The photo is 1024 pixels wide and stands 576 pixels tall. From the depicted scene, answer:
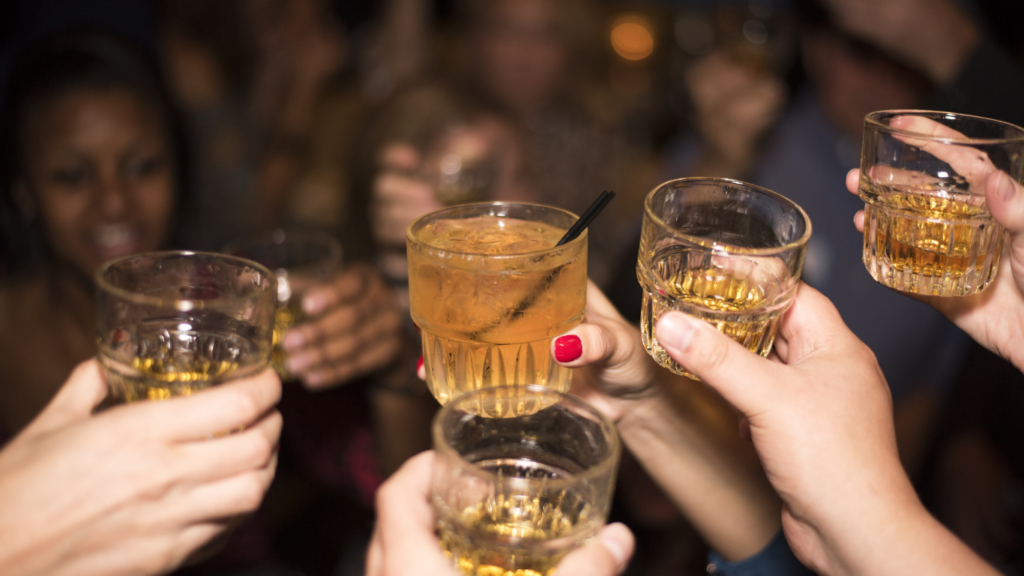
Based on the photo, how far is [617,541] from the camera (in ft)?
3.22

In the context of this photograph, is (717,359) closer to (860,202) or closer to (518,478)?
(518,478)

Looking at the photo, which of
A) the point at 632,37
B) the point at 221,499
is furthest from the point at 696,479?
the point at 632,37

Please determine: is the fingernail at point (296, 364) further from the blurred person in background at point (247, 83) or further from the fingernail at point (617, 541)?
the blurred person in background at point (247, 83)

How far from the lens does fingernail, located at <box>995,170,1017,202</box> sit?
1.09 metres

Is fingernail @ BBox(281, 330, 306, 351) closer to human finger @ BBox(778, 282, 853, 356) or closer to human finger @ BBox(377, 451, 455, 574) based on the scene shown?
human finger @ BBox(377, 451, 455, 574)

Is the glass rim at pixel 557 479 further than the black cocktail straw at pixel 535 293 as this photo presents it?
No

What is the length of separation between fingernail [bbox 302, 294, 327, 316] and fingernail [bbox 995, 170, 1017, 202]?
1753mm

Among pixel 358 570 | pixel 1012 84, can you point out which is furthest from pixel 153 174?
pixel 1012 84

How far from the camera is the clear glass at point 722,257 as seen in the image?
1180mm

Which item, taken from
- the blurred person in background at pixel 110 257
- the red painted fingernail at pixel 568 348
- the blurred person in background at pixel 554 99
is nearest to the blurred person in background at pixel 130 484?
the red painted fingernail at pixel 568 348

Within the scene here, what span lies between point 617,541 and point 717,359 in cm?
32

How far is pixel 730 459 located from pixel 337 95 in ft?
12.2

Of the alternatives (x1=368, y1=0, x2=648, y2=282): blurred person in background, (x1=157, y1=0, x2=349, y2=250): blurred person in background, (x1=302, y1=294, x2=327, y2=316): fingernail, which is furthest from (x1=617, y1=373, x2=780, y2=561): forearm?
(x1=157, y1=0, x2=349, y2=250): blurred person in background

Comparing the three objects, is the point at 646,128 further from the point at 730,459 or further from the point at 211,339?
the point at 211,339
